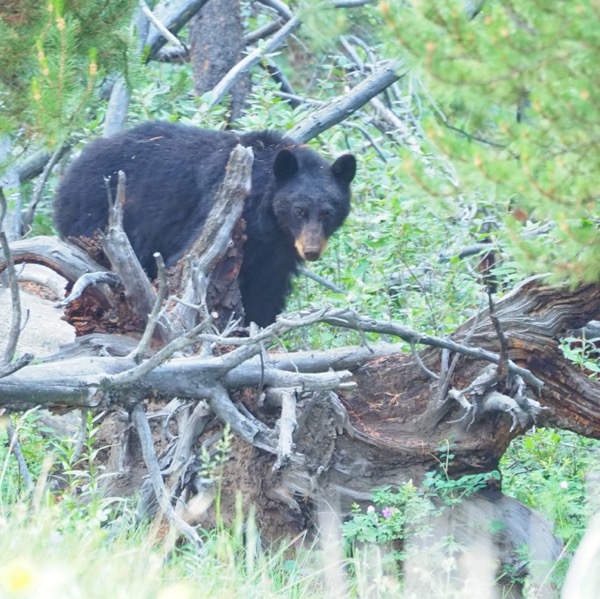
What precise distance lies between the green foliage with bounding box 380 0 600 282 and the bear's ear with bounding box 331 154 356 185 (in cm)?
372

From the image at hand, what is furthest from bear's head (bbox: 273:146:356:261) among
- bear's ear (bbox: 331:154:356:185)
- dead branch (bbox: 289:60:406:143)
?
dead branch (bbox: 289:60:406:143)

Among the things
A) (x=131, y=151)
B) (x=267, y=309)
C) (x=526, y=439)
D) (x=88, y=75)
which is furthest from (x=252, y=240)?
(x=88, y=75)

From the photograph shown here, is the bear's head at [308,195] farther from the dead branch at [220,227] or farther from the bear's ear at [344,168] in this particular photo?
the dead branch at [220,227]

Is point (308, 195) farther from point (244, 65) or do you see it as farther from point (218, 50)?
point (218, 50)

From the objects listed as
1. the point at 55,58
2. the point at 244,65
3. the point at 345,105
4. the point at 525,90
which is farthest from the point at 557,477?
the point at 244,65

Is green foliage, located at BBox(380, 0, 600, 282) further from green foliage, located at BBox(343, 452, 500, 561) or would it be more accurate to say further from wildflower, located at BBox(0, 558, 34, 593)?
wildflower, located at BBox(0, 558, 34, 593)

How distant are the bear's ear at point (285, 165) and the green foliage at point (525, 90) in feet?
11.2

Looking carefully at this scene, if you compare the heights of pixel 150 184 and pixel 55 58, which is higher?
pixel 55 58

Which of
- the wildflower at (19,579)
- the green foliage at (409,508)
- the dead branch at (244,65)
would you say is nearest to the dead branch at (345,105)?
the dead branch at (244,65)

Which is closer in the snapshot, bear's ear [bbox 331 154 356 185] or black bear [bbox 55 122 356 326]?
black bear [bbox 55 122 356 326]

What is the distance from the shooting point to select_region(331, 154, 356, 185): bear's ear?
277 inches

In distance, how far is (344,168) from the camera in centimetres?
710

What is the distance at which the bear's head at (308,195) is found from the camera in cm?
675

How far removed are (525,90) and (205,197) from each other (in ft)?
12.0
